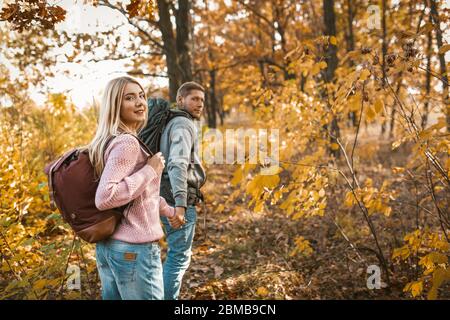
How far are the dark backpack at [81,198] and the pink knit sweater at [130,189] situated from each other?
0.27 ft

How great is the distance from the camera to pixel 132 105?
2.03 meters

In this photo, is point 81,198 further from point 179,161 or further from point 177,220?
point 179,161

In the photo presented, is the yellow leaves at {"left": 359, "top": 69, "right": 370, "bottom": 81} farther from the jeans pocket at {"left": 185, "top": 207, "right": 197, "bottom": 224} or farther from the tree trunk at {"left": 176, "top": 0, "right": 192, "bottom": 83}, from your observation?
the tree trunk at {"left": 176, "top": 0, "right": 192, "bottom": 83}

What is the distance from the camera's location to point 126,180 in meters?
1.83

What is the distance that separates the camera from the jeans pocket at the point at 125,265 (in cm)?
187

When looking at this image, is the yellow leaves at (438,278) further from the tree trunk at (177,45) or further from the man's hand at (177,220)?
the tree trunk at (177,45)

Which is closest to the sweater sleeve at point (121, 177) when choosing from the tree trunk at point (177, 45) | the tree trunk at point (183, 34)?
the tree trunk at point (177, 45)

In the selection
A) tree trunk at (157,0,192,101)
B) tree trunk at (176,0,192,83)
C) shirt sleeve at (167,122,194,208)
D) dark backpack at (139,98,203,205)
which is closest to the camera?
shirt sleeve at (167,122,194,208)

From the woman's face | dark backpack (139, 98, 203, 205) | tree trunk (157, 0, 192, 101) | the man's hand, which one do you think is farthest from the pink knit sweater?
tree trunk (157, 0, 192, 101)

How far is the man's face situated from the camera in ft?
10.6

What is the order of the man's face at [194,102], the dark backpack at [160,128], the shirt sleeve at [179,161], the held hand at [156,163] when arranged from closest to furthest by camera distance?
the held hand at [156,163] → the shirt sleeve at [179,161] → the dark backpack at [160,128] → the man's face at [194,102]

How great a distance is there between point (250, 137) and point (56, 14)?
2.01 metres

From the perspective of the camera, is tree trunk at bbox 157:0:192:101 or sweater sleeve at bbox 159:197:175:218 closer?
sweater sleeve at bbox 159:197:175:218
